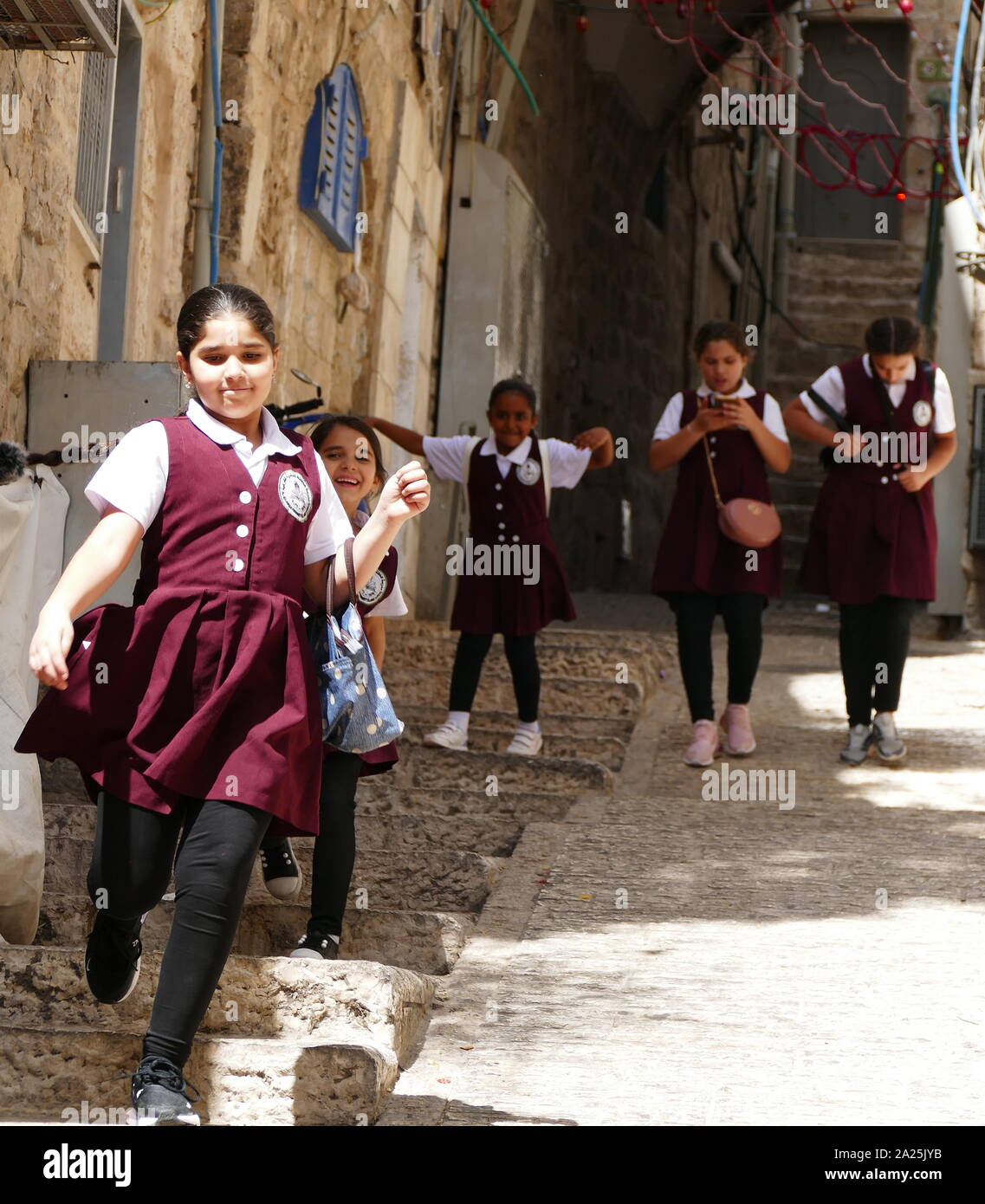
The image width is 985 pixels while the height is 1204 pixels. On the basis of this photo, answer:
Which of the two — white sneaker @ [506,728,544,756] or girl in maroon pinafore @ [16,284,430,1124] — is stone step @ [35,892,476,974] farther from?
white sneaker @ [506,728,544,756]

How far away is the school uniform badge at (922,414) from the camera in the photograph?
608cm

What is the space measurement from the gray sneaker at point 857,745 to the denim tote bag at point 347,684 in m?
3.37

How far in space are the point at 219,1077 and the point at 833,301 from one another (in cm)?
1407

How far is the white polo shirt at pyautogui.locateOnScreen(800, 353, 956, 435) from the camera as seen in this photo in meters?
6.11

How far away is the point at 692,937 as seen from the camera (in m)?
3.78

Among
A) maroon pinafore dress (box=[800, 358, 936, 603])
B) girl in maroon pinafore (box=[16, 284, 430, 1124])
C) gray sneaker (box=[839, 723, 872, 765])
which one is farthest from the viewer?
gray sneaker (box=[839, 723, 872, 765])

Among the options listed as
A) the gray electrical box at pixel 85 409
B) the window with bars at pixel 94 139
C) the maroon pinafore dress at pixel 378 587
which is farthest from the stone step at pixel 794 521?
the gray electrical box at pixel 85 409

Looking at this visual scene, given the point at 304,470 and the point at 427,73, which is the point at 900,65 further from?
the point at 304,470

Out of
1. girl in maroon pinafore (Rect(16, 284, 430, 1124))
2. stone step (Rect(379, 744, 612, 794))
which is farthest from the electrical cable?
girl in maroon pinafore (Rect(16, 284, 430, 1124))

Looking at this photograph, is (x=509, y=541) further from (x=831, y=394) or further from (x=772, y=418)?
(x=831, y=394)

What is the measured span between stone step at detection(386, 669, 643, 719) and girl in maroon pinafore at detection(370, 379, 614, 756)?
2.96 feet

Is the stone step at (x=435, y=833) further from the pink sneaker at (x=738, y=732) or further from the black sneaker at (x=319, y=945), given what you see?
the pink sneaker at (x=738, y=732)

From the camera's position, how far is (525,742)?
593cm
